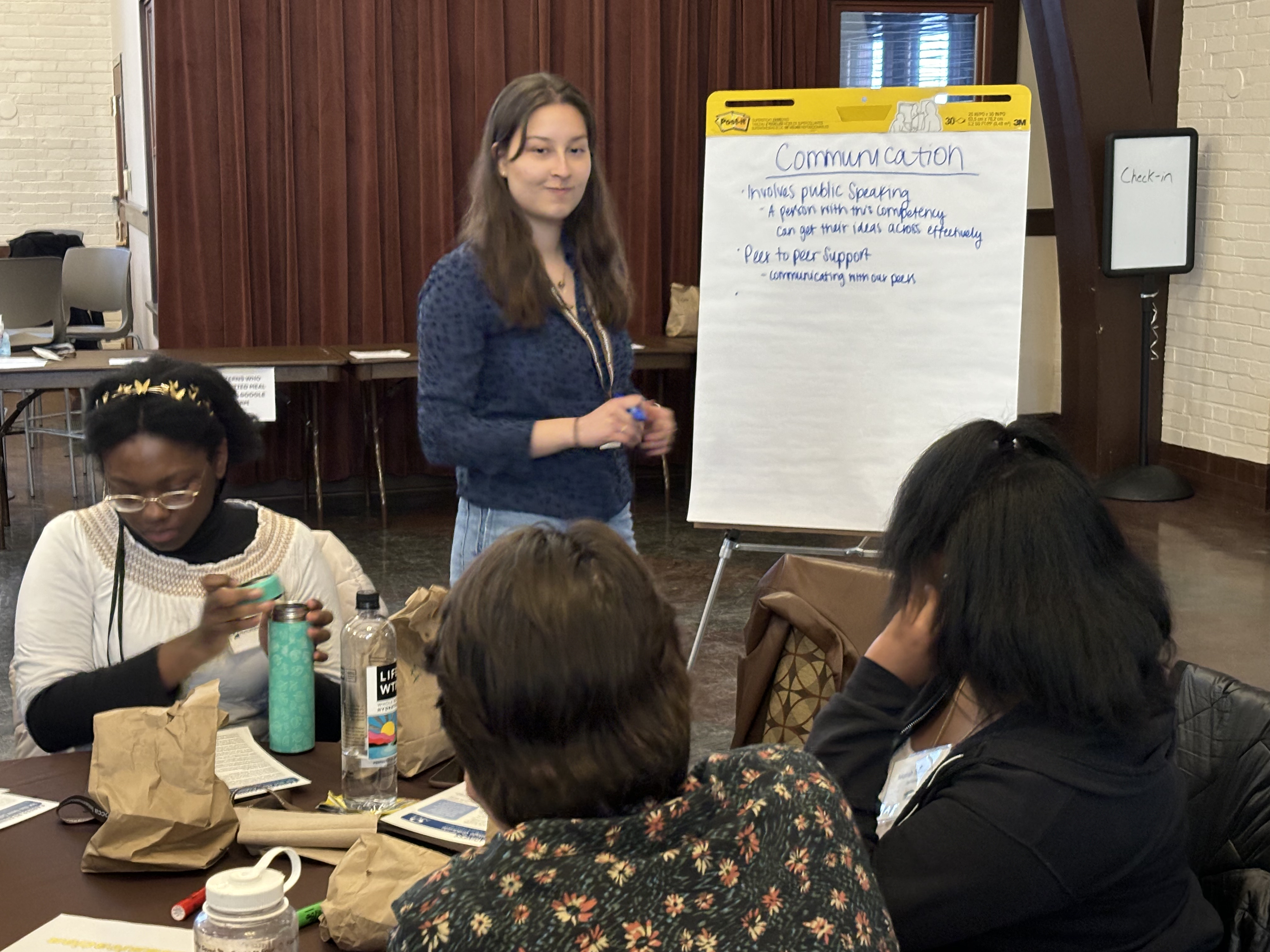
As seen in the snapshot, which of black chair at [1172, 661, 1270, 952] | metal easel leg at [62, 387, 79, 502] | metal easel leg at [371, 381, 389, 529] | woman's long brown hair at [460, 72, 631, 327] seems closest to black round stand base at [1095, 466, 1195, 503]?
metal easel leg at [371, 381, 389, 529]

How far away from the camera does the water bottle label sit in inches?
62.6

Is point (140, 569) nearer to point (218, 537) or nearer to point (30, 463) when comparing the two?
point (218, 537)

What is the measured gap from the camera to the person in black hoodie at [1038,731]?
4.15 ft

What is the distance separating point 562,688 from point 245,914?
0.35 metres

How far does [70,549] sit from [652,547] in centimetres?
396

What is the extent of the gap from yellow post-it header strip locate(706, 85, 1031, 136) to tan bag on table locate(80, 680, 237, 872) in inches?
82.4

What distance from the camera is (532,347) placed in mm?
2305

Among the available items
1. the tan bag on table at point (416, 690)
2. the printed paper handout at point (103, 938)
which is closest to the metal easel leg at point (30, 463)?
the tan bag on table at point (416, 690)

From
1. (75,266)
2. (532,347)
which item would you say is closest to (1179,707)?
(532,347)

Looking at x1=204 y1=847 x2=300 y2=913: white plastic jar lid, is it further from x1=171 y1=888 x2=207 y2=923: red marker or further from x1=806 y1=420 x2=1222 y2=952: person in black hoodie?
x1=806 y1=420 x2=1222 y2=952: person in black hoodie

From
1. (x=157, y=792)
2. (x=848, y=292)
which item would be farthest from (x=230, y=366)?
(x=157, y=792)

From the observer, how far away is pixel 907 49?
24.8 feet

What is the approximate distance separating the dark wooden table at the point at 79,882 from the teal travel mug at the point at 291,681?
0.35ft

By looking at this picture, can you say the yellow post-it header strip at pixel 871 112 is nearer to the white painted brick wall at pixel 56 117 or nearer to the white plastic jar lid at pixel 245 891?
the white plastic jar lid at pixel 245 891
